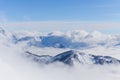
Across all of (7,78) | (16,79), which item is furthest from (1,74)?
(16,79)

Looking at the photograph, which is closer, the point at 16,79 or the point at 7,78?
the point at 7,78

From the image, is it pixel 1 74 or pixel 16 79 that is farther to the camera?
pixel 16 79

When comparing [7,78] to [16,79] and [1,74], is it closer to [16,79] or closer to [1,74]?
[1,74]
